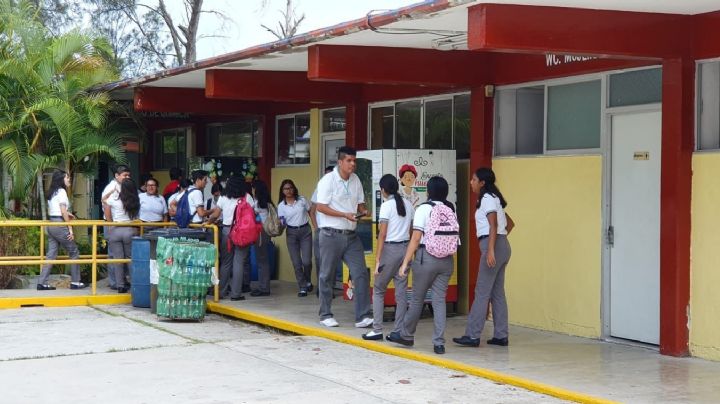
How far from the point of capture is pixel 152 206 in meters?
15.1

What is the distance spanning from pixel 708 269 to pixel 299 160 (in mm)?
8927

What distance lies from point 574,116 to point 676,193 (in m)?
2.03

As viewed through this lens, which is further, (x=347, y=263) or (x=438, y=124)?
(x=438, y=124)

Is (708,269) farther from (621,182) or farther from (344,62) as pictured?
(344,62)

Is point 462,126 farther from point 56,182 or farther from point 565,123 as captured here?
point 56,182

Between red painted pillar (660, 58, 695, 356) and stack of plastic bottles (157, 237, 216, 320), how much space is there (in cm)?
539

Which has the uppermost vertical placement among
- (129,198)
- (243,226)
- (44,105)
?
(44,105)

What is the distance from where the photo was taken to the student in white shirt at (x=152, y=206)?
15.1 m

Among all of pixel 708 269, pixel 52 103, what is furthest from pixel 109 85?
pixel 708 269

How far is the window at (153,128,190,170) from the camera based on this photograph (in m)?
21.5

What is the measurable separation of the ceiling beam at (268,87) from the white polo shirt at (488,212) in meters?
5.05

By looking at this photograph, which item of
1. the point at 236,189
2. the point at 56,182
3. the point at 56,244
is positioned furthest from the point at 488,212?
the point at 56,244

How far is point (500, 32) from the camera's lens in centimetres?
866

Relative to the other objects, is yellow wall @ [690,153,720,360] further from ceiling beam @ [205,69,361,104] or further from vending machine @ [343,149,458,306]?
ceiling beam @ [205,69,361,104]
